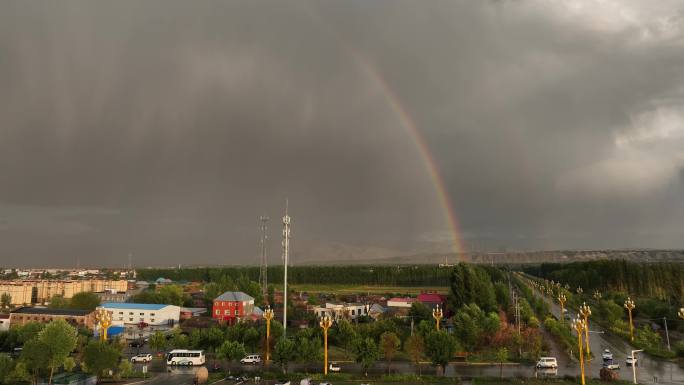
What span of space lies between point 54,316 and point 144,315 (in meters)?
13.8

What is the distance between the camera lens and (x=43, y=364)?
31281mm

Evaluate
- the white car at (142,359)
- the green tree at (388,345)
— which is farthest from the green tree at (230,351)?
the green tree at (388,345)

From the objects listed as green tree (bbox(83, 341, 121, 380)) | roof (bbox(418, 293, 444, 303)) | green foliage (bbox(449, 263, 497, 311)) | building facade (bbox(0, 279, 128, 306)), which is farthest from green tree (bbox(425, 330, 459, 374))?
building facade (bbox(0, 279, 128, 306))

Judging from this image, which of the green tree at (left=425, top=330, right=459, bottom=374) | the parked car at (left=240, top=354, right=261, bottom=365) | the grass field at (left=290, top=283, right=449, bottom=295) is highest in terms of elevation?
the green tree at (left=425, top=330, right=459, bottom=374)

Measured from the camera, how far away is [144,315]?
274 ft

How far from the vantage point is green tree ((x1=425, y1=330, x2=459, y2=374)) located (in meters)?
37.3

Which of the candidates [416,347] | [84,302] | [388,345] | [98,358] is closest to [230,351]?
[98,358]

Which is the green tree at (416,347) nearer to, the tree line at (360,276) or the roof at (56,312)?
the roof at (56,312)

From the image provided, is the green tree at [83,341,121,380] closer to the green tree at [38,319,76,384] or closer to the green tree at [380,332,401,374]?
the green tree at [38,319,76,384]

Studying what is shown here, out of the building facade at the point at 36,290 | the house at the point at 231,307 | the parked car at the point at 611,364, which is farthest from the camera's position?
the building facade at the point at 36,290

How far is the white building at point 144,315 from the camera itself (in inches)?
3275

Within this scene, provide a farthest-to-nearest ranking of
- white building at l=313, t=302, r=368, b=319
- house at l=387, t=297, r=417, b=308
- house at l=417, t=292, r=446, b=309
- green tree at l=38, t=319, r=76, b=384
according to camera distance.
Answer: house at l=387, t=297, r=417, b=308 → house at l=417, t=292, r=446, b=309 → white building at l=313, t=302, r=368, b=319 → green tree at l=38, t=319, r=76, b=384

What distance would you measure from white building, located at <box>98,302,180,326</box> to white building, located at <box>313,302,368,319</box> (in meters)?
25.7

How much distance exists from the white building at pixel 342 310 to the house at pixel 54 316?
118ft
